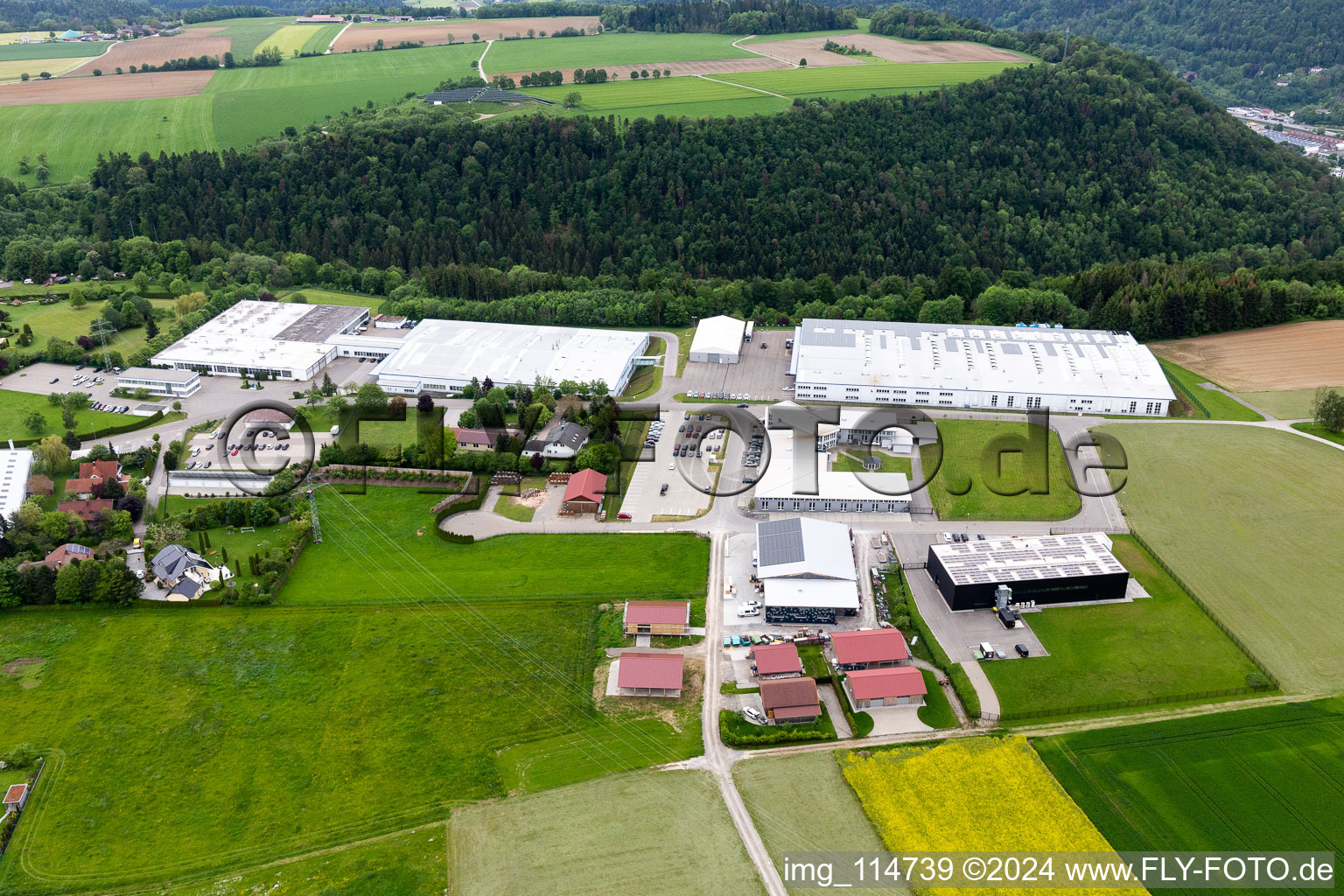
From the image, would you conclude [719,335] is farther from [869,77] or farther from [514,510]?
[869,77]

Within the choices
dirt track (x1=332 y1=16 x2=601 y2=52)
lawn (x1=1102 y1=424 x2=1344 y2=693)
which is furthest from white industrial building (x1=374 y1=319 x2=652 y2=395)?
dirt track (x1=332 y1=16 x2=601 y2=52)

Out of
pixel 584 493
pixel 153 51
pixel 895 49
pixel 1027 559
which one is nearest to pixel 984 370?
pixel 1027 559

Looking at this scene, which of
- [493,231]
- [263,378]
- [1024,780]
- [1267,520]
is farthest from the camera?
[493,231]

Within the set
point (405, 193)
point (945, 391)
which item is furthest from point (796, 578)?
point (405, 193)

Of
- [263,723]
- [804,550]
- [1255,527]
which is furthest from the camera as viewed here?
[1255,527]

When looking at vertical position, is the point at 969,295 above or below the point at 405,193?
below

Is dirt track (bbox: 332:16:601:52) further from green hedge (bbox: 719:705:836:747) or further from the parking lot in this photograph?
green hedge (bbox: 719:705:836:747)

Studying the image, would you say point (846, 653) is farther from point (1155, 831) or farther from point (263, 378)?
point (263, 378)
